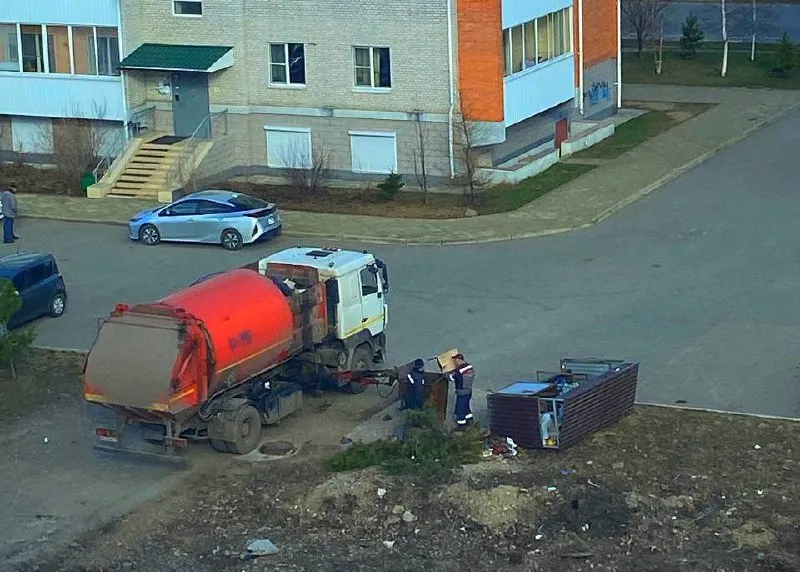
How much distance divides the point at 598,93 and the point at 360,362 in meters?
24.7

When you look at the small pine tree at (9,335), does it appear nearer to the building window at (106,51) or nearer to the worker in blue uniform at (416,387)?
the worker in blue uniform at (416,387)

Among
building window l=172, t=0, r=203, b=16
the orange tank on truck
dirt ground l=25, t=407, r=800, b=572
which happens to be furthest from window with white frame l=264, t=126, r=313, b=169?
dirt ground l=25, t=407, r=800, b=572

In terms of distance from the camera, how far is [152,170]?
3931cm

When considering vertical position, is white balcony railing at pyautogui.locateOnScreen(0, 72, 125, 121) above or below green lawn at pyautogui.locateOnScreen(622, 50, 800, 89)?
above

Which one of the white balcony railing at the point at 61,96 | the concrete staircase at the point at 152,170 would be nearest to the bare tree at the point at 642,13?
the concrete staircase at the point at 152,170

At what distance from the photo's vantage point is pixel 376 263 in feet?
78.5

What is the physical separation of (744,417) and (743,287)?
760 cm

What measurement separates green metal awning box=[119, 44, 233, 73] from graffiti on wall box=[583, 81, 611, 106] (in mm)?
11401

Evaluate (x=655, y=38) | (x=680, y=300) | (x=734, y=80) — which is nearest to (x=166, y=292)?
(x=680, y=300)

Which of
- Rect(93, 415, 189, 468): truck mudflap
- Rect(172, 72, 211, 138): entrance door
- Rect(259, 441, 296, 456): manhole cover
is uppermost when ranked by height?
Rect(172, 72, 211, 138): entrance door

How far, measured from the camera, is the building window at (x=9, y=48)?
136 feet

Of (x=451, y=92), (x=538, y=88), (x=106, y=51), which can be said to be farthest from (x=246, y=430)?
(x=106, y=51)

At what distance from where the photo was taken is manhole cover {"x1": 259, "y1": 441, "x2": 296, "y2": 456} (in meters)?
21.4

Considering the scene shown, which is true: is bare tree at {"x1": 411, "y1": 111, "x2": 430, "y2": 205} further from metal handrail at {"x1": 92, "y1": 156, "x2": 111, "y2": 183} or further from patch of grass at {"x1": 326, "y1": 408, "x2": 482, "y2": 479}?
patch of grass at {"x1": 326, "y1": 408, "x2": 482, "y2": 479}
